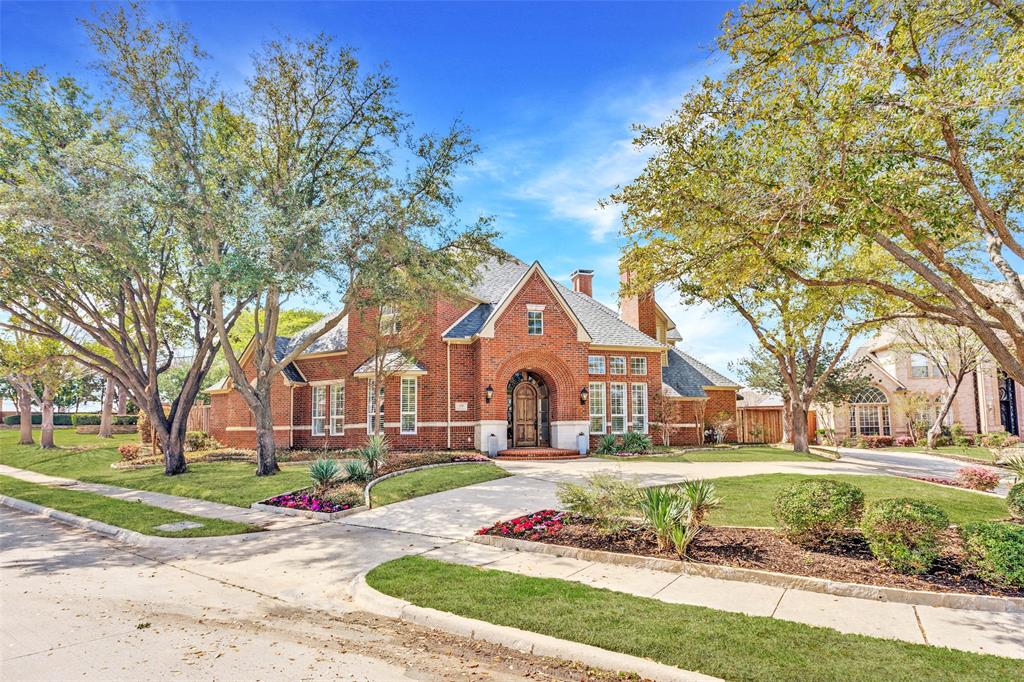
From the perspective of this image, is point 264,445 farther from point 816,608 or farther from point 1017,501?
point 1017,501

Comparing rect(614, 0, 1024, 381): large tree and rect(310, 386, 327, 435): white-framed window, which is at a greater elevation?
rect(614, 0, 1024, 381): large tree

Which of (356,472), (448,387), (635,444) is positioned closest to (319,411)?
(448,387)

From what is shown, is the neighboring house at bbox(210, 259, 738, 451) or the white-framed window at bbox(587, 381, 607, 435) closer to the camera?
the neighboring house at bbox(210, 259, 738, 451)

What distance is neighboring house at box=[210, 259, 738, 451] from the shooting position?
23.2 meters

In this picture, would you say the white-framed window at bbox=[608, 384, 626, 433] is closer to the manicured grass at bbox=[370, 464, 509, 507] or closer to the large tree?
the manicured grass at bbox=[370, 464, 509, 507]

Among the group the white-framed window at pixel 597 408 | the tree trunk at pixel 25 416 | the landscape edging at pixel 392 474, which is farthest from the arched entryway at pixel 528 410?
the tree trunk at pixel 25 416

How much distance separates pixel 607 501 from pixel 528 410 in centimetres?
1592

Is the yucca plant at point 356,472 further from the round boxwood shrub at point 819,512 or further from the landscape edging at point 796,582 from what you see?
the round boxwood shrub at point 819,512

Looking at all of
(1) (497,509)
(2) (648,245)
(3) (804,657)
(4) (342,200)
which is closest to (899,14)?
(2) (648,245)

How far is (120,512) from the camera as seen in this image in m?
12.5

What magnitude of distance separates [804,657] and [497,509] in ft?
24.6

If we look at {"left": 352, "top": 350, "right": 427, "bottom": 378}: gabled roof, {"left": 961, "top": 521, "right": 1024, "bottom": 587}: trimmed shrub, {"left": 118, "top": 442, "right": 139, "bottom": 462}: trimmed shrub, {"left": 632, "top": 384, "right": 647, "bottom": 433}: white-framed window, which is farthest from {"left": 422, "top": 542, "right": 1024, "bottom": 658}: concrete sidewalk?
{"left": 118, "top": 442, "right": 139, "bottom": 462}: trimmed shrub

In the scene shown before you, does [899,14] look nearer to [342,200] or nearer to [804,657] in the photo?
[804,657]

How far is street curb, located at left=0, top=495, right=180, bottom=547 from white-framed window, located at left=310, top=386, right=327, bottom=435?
Result: 1185 centimetres
